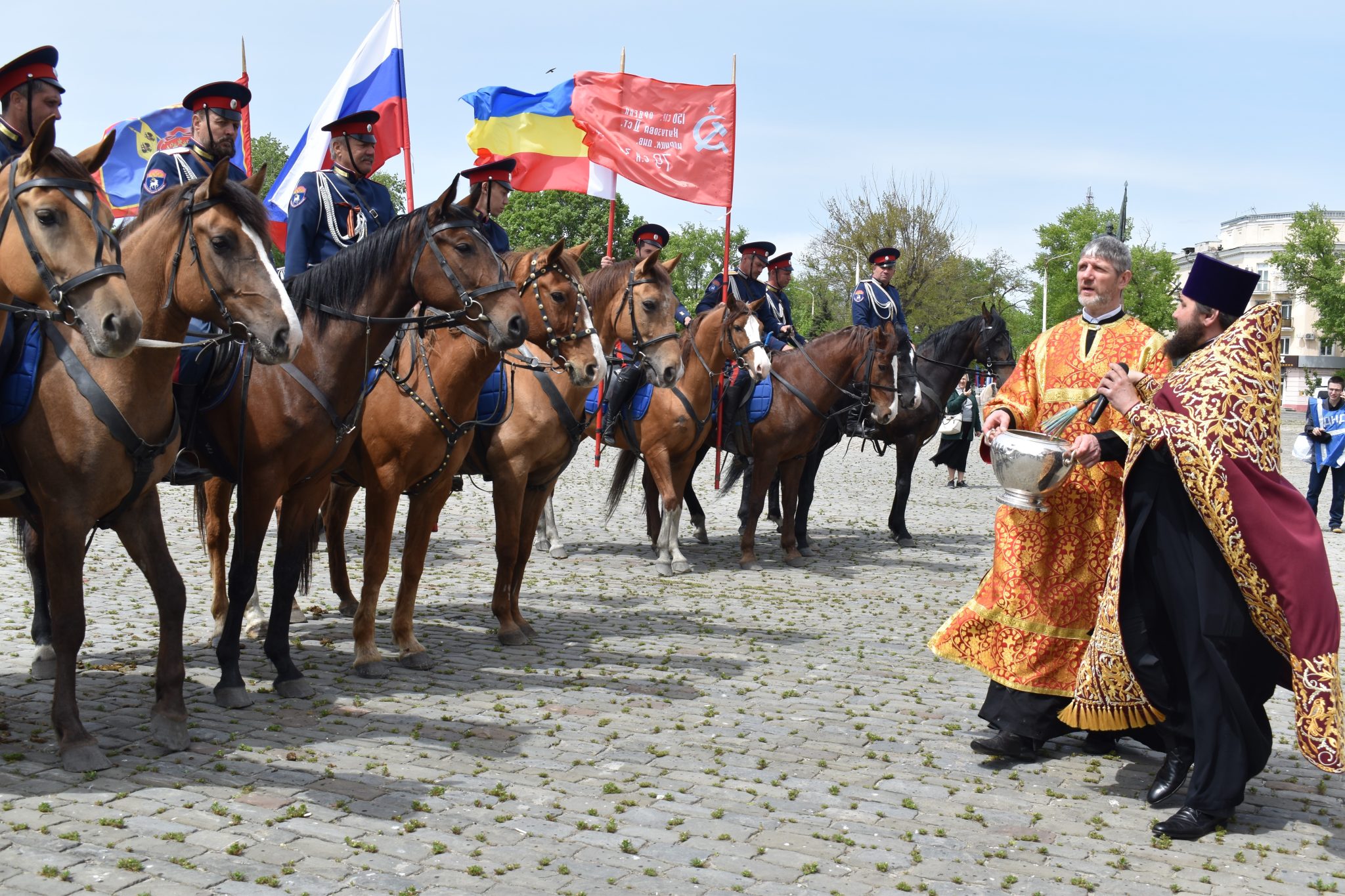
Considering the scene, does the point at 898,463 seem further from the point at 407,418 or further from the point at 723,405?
the point at 407,418

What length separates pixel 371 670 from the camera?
24.4 feet

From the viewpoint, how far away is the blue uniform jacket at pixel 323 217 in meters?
7.52

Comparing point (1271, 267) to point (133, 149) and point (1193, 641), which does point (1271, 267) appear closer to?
point (133, 149)

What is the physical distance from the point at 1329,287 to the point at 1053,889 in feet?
190

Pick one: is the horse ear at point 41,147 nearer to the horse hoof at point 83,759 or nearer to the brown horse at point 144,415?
the brown horse at point 144,415

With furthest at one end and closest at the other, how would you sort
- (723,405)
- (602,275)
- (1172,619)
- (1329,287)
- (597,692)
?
(1329,287)
(723,405)
(602,275)
(597,692)
(1172,619)

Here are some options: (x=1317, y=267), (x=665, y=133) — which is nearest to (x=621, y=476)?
(x=665, y=133)

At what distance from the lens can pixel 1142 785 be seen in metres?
5.75

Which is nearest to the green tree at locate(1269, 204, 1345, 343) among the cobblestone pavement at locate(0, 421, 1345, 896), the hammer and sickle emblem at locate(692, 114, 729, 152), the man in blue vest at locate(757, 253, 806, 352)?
the man in blue vest at locate(757, 253, 806, 352)

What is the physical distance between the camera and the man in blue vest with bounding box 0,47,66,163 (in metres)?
5.60

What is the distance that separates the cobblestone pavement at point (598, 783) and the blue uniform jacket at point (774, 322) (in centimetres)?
610

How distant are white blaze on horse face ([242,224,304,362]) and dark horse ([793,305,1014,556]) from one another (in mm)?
9761

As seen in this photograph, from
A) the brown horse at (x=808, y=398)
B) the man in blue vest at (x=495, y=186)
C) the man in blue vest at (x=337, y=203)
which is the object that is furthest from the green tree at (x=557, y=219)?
the man in blue vest at (x=337, y=203)

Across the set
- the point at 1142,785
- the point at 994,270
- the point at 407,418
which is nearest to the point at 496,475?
the point at 407,418
